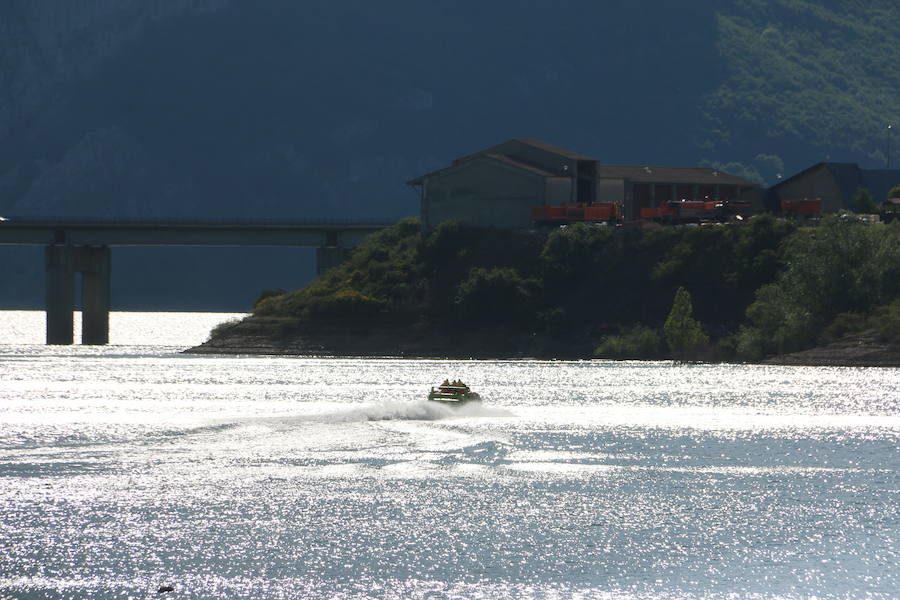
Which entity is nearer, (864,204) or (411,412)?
(411,412)

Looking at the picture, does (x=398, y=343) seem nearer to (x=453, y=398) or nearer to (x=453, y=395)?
(x=453, y=395)

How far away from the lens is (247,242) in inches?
7446

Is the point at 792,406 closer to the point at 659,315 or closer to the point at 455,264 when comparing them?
the point at 659,315

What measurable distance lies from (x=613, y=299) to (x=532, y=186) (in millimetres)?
22639

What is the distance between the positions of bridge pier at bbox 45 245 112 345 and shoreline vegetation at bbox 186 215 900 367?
3009 centimetres

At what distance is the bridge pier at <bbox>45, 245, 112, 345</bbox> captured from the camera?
19350 cm

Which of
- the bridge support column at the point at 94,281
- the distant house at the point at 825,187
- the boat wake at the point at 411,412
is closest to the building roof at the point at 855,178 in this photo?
the distant house at the point at 825,187

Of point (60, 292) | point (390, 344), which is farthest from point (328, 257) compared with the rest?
point (60, 292)

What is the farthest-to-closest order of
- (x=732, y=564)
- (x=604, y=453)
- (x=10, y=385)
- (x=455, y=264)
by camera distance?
(x=455, y=264)
(x=10, y=385)
(x=604, y=453)
(x=732, y=564)

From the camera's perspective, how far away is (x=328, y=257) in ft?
620

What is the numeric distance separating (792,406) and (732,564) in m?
49.4

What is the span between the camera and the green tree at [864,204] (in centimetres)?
17262

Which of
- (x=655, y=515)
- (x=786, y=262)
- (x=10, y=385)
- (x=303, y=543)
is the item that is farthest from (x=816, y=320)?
(x=303, y=543)

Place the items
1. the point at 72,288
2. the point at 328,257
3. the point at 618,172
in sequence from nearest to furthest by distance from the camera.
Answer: the point at 618,172 → the point at 328,257 → the point at 72,288
